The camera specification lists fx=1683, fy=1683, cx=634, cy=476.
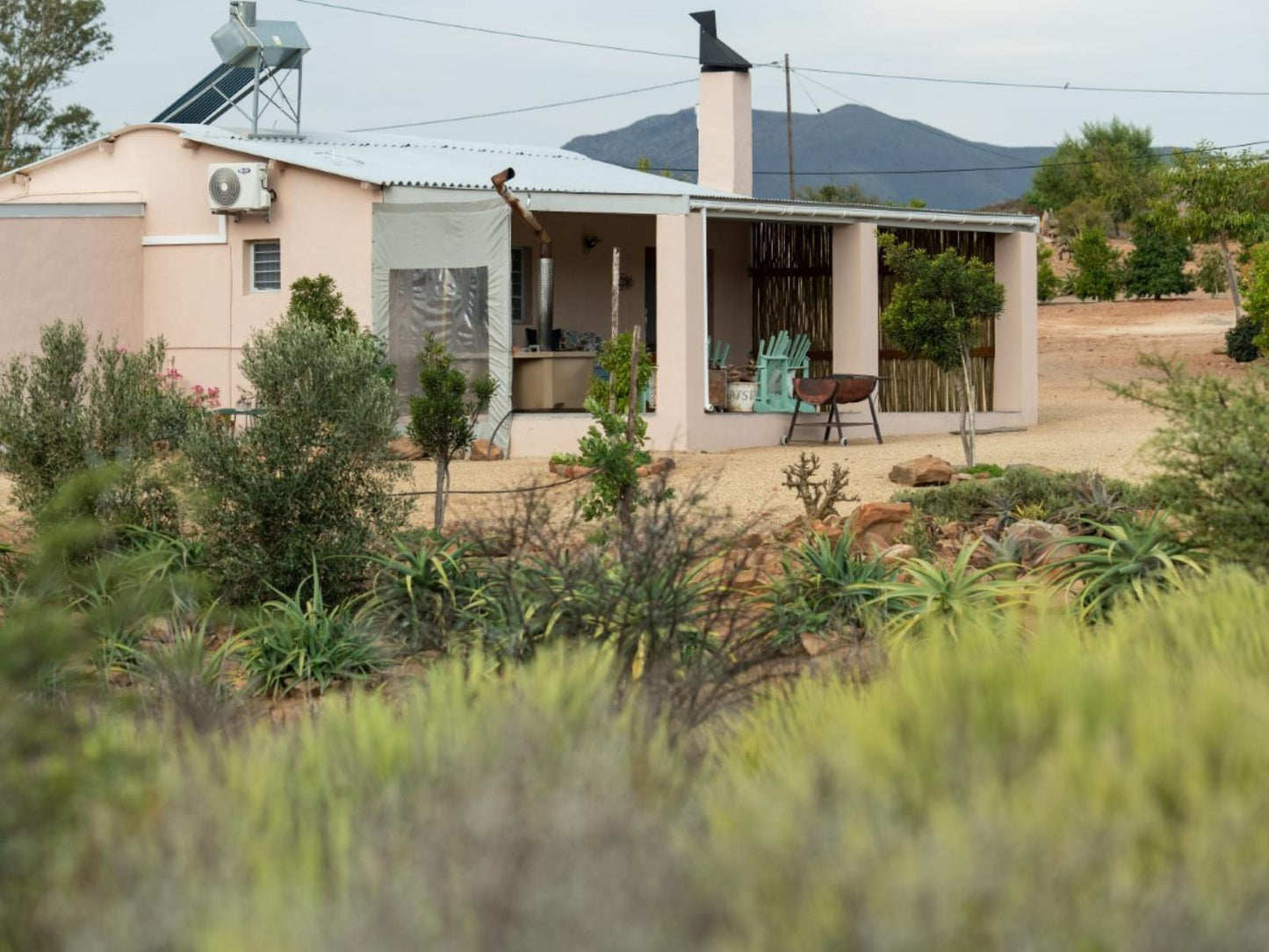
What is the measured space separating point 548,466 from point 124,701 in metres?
10.3

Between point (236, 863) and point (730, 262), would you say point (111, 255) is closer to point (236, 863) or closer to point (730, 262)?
point (730, 262)

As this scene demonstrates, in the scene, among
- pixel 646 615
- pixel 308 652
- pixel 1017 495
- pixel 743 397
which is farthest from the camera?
pixel 743 397

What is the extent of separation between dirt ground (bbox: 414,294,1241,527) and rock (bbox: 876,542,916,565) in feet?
2.06

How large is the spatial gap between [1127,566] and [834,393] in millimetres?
9590

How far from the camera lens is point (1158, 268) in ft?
123

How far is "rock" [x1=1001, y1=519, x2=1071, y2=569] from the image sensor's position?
784 centimetres

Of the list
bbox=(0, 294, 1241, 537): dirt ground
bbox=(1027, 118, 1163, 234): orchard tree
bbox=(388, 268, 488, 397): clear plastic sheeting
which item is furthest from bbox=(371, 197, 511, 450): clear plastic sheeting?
bbox=(1027, 118, 1163, 234): orchard tree

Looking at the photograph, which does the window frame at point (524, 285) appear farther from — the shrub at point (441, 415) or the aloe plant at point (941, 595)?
the aloe plant at point (941, 595)

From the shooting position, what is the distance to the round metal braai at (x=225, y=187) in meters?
17.0

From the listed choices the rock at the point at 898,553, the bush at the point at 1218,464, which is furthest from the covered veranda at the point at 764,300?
the bush at the point at 1218,464

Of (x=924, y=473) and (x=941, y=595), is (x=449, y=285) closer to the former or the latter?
(x=924, y=473)

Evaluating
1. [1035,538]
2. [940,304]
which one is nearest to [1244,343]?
[940,304]

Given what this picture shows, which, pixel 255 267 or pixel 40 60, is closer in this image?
pixel 255 267

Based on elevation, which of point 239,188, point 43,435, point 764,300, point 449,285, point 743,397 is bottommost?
point 43,435
